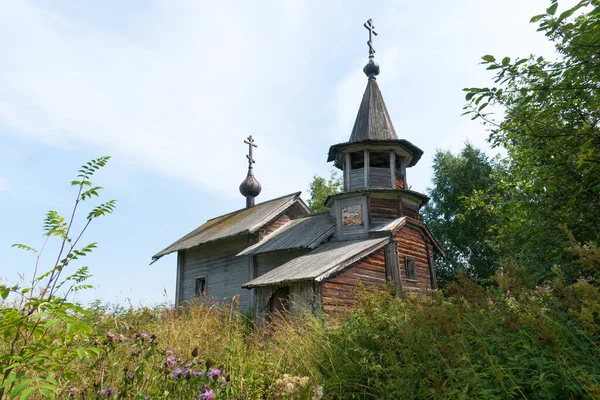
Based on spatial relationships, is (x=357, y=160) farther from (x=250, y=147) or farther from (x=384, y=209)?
(x=250, y=147)

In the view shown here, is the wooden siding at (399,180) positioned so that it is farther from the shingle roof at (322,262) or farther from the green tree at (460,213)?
the green tree at (460,213)

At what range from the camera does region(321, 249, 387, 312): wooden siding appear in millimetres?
11852

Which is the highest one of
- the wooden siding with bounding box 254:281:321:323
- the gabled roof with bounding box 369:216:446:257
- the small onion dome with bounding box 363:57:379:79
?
the small onion dome with bounding box 363:57:379:79

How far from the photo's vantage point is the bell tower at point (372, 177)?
617 inches

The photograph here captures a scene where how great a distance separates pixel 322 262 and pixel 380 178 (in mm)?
5155

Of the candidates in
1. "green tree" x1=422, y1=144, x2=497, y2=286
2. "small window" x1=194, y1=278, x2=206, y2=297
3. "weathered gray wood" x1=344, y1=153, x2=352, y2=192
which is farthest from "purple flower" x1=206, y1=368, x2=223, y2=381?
"green tree" x1=422, y1=144, x2=497, y2=286

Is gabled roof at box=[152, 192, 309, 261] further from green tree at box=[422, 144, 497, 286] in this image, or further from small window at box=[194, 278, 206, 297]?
green tree at box=[422, 144, 497, 286]

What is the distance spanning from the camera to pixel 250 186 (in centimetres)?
2333

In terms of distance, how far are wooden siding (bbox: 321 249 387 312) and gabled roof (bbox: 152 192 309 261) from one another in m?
5.46

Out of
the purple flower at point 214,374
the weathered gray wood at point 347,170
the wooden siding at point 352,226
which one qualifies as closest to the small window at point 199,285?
the wooden siding at point 352,226

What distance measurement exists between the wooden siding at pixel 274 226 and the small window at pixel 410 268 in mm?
6248

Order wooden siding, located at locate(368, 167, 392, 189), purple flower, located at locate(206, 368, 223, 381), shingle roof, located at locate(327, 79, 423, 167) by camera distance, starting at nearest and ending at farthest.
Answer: purple flower, located at locate(206, 368, 223, 381), wooden siding, located at locate(368, 167, 392, 189), shingle roof, located at locate(327, 79, 423, 167)

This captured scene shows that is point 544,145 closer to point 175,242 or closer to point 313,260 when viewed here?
point 313,260

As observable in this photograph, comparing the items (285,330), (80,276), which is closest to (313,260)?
(285,330)
